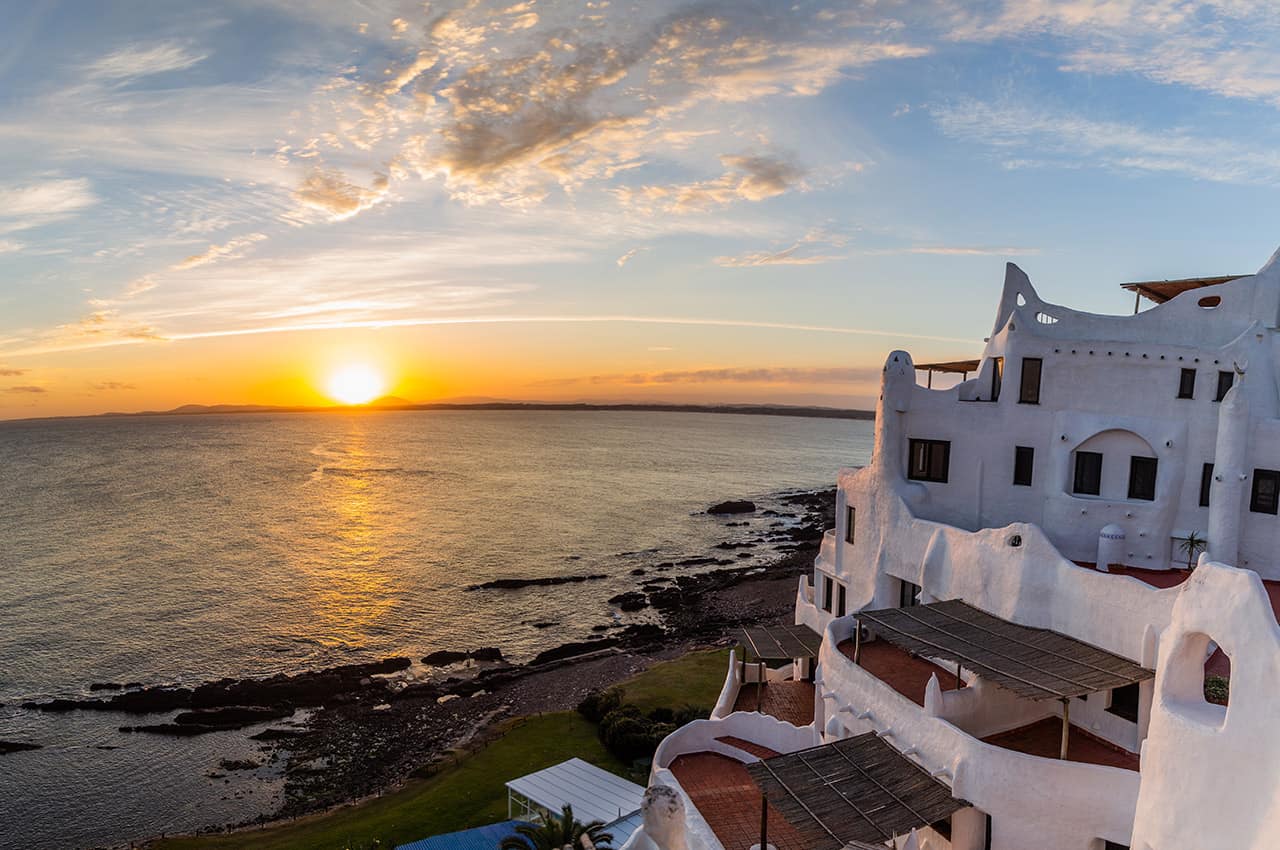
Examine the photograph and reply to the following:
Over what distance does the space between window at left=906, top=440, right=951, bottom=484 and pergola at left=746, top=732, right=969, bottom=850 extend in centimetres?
1221

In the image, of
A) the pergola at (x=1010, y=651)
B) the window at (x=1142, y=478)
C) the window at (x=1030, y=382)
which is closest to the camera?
the pergola at (x=1010, y=651)

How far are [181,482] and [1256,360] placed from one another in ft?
493

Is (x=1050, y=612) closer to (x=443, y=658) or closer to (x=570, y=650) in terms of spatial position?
(x=570, y=650)

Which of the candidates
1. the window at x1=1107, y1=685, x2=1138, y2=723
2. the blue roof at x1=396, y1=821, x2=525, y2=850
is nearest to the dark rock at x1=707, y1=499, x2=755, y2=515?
the blue roof at x1=396, y1=821, x2=525, y2=850

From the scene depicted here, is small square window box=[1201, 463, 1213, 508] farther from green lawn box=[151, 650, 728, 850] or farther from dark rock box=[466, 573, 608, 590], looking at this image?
dark rock box=[466, 573, 608, 590]

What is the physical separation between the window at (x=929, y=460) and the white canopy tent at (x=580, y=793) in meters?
15.2

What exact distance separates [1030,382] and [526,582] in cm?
5466

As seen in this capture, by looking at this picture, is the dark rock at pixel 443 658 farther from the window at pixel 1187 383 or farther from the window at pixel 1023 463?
the window at pixel 1187 383

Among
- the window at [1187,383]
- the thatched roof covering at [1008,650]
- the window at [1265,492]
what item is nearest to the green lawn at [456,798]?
the thatched roof covering at [1008,650]

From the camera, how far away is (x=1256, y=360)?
24.1 m

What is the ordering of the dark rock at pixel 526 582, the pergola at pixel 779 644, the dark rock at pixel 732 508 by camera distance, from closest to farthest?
the pergola at pixel 779 644 < the dark rock at pixel 526 582 < the dark rock at pixel 732 508

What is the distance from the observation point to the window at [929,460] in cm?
2759

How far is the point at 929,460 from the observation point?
2789cm

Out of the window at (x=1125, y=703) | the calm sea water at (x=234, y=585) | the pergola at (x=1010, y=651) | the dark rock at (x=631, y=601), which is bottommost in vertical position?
the calm sea water at (x=234, y=585)
